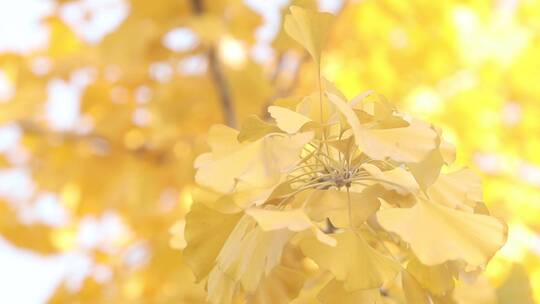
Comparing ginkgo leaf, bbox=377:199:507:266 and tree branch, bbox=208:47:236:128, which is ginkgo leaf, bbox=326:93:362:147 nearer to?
ginkgo leaf, bbox=377:199:507:266

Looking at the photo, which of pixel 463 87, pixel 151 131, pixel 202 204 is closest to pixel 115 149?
pixel 151 131

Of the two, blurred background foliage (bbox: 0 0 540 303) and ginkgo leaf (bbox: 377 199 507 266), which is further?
blurred background foliage (bbox: 0 0 540 303)

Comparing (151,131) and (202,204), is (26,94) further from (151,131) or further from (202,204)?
(202,204)

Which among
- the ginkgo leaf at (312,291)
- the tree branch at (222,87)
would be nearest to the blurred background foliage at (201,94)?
the tree branch at (222,87)

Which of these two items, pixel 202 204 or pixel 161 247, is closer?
pixel 202 204

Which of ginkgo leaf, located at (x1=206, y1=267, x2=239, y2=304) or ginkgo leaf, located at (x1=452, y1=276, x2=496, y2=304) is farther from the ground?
ginkgo leaf, located at (x1=206, y1=267, x2=239, y2=304)

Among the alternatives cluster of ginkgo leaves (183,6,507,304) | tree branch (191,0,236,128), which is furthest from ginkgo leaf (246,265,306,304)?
tree branch (191,0,236,128)
